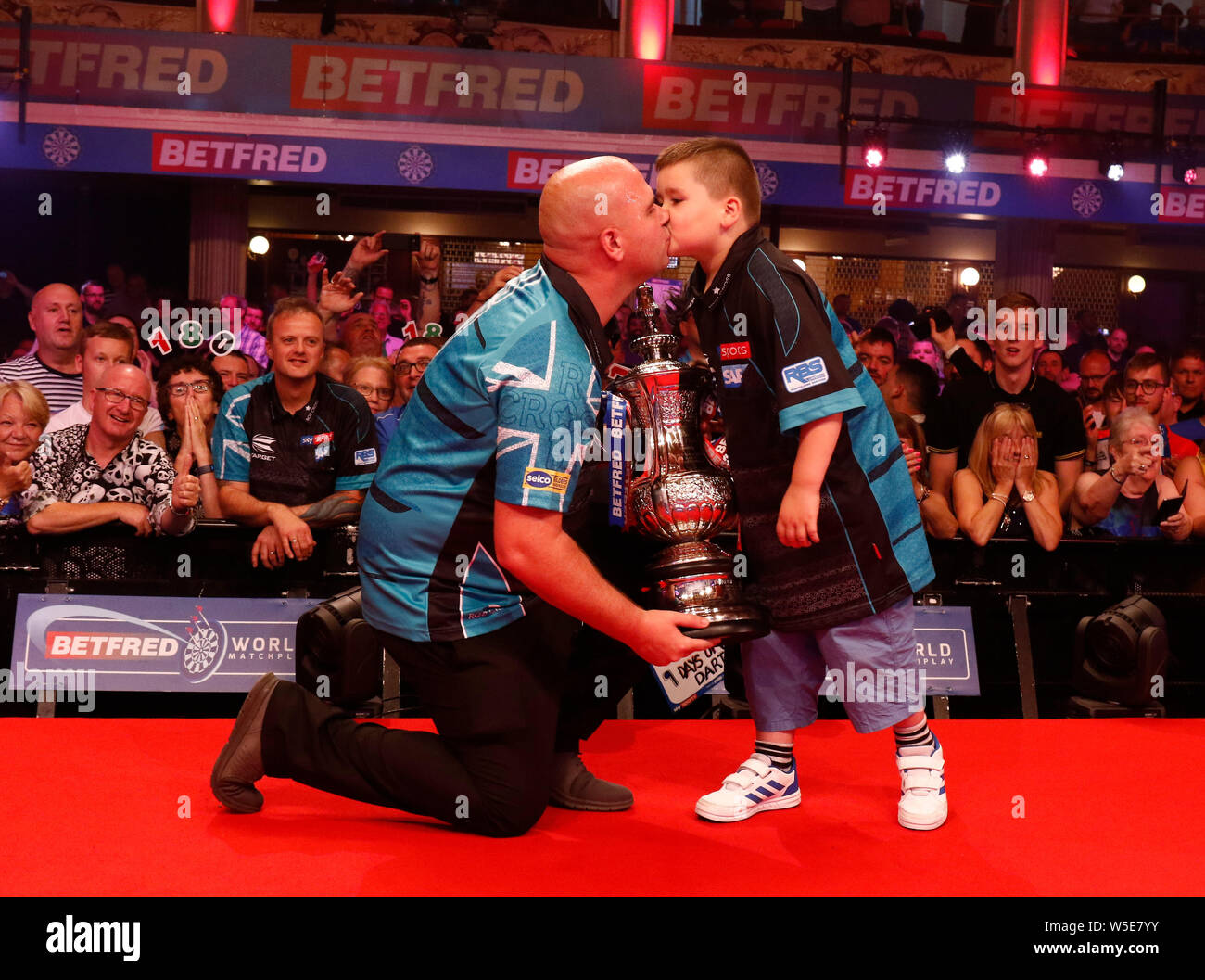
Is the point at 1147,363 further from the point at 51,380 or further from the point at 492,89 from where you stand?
the point at 492,89

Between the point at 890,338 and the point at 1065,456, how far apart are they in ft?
4.95

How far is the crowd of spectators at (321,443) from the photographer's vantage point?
376cm

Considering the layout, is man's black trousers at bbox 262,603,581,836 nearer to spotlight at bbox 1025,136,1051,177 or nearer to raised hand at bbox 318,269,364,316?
raised hand at bbox 318,269,364,316

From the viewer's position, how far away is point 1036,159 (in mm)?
9367

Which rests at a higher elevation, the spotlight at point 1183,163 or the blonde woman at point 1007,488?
the spotlight at point 1183,163

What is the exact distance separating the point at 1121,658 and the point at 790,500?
176 centimetres

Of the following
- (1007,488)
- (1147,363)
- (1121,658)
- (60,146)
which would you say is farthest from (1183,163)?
(60,146)

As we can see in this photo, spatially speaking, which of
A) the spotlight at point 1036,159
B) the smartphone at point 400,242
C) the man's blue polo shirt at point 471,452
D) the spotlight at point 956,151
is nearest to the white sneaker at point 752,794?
the man's blue polo shirt at point 471,452

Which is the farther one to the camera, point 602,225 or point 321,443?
point 321,443

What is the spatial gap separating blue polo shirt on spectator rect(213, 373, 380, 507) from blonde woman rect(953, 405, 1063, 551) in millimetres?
2081

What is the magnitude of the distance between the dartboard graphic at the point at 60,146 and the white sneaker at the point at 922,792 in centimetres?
789

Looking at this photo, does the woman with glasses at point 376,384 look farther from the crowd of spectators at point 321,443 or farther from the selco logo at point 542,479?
the selco logo at point 542,479

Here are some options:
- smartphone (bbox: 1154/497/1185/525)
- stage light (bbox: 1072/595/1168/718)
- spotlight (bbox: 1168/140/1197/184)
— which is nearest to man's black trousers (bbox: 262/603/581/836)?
stage light (bbox: 1072/595/1168/718)

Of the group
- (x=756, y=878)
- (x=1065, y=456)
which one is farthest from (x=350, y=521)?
(x=1065, y=456)
